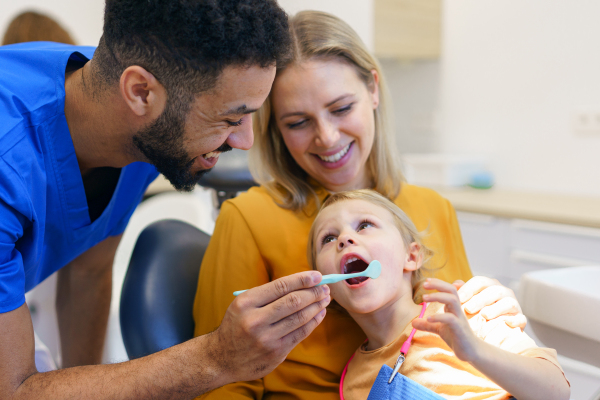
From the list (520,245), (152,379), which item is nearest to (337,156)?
(152,379)

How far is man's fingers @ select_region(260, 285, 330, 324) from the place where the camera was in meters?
0.82

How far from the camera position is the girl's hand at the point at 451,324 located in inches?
31.0

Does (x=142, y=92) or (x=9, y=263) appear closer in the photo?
(x=9, y=263)

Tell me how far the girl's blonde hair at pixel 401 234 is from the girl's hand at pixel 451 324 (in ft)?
1.10

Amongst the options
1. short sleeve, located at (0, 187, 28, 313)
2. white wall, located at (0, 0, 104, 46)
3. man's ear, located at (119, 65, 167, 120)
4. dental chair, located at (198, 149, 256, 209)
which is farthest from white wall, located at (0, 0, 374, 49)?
short sleeve, located at (0, 187, 28, 313)

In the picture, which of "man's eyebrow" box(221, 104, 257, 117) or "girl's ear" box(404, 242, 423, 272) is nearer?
"man's eyebrow" box(221, 104, 257, 117)

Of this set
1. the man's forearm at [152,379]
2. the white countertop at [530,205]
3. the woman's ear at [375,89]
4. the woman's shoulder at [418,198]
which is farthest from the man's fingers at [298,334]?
the white countertop at [530,205]

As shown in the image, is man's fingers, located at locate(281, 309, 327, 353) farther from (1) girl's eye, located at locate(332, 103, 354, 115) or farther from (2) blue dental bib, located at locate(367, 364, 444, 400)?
(1) girl's eye, located at locate(332, 103, 354, 115)

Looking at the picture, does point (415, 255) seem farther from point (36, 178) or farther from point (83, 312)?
point (83, 312)

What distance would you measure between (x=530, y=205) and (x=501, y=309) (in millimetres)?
1584

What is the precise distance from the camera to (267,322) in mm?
826

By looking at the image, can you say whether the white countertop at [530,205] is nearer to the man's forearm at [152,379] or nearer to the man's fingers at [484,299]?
the man's fingers at [484,299]

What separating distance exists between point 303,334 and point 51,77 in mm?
789

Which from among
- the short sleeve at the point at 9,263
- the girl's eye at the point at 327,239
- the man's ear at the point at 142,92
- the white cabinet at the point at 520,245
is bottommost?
the white cabinet at the point at 520,245
